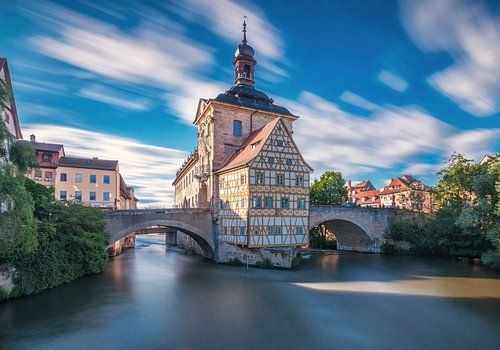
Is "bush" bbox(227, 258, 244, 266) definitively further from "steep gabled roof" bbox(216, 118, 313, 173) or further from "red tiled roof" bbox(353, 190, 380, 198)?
"red tiled roof" bbox(353, 190, 380, 198)

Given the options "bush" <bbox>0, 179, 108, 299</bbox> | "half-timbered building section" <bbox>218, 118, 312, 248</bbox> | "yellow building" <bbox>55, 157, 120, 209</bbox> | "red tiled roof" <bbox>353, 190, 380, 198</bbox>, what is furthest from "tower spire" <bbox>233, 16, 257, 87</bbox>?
"red tiled roof" <bbox>353, 190, 380, 198</bbox>

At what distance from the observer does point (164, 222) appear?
23.1 meters

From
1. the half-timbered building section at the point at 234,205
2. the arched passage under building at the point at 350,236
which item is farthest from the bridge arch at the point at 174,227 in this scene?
the arched passage under building at the point at 350,236

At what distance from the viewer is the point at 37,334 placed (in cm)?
1084

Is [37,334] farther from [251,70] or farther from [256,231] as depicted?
[251,70]

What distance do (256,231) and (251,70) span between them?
17561mm

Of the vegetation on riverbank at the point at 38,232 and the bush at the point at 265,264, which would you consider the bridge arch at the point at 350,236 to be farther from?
the vegetation on riverbank at the point at 38,232

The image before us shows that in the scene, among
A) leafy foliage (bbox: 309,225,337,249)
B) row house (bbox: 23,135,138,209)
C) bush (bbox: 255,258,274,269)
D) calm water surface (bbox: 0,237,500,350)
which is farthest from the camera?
leafy foliage (bbox: 309,225,337,249)

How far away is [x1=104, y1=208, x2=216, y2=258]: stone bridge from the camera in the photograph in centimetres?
2183

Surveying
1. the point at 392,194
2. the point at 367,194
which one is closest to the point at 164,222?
the point at 392,194

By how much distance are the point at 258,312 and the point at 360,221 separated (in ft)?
74.6

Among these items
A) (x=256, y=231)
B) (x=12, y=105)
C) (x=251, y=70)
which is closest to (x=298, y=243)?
(x=256, y=231)

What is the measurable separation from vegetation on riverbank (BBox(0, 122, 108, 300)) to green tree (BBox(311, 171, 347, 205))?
30.6m

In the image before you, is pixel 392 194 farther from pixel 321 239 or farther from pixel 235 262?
pixel 235 262
